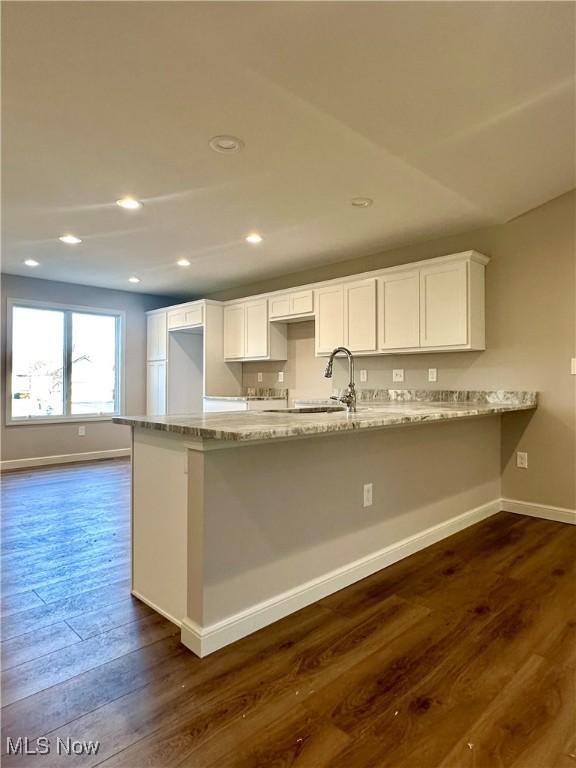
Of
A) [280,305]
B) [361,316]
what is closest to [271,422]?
[361,316]

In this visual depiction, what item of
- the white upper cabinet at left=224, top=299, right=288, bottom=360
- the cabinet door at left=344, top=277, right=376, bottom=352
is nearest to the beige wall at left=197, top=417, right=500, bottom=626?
the cabinet door at left=344, top=277, right=376, bottom=352

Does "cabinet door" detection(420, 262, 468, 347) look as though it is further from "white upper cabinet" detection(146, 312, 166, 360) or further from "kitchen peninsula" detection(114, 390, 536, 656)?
"white upper cabinet" detection(146, 312, 166, 360)

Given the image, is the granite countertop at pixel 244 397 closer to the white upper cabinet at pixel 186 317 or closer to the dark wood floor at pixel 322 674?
the white upper cabinet at pixel 186 317

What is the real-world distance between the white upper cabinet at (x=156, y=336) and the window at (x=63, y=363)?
0.43m

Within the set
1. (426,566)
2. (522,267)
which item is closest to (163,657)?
(426,566)

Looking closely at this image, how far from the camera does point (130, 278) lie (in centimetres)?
581

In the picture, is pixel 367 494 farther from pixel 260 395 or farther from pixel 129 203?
pixel 260 395

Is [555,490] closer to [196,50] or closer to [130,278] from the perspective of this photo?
[196,50]

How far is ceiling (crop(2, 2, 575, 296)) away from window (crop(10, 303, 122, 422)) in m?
2.35

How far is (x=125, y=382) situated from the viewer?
6.72 m

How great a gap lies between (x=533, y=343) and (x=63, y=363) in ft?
18.6

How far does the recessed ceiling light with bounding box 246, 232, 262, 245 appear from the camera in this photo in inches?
162

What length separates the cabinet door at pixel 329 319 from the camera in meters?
4.58

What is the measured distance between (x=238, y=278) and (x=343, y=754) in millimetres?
5173
